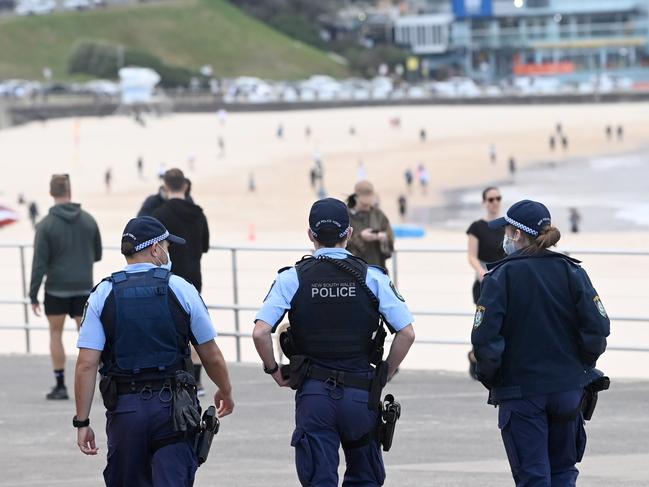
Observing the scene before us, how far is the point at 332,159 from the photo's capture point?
6781 cm

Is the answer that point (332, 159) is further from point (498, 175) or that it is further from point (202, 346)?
point (202, 346)

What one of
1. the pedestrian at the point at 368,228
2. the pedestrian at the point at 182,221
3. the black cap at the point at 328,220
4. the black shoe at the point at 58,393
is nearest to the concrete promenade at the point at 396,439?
the black shoe at the point at 58,393

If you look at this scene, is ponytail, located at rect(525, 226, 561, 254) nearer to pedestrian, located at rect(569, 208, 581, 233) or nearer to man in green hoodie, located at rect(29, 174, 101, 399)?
man in green hoodie, located at rect(29, 174, 101, 399)

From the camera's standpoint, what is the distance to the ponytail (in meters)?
6.44

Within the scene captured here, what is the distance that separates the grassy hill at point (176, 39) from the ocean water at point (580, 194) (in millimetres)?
75309

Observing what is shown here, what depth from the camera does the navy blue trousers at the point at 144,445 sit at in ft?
20.4

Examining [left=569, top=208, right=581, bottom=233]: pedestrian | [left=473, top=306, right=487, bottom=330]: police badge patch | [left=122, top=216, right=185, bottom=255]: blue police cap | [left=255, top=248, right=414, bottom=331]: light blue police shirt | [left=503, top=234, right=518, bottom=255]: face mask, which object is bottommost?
[left=569, top=208, right=581, bottom=233]: pedestrian

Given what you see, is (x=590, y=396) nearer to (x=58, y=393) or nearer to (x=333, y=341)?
(x=333, y=341)

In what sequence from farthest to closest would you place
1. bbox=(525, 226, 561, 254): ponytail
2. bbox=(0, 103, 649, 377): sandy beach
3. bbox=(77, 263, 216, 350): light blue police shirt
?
bbox=(0, 103, 649, 377): sandy beach < bbox=(525, 226, 561, 254): ponytail < bbox=(77, 263, 216, 350): light blue police shirt

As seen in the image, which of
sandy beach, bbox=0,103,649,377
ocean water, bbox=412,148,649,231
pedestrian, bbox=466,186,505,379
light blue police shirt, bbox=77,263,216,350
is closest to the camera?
light blue police shirt, bbox=77,263,216,350

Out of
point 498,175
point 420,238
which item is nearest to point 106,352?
point 420,238

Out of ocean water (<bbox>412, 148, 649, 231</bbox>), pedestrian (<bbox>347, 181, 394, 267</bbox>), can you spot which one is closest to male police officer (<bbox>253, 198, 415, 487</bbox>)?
pedestrian (<bbox>347, 181, 394, 267</bbox>)

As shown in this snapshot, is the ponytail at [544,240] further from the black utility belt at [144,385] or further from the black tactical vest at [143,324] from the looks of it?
the black utility belt at [144,385]

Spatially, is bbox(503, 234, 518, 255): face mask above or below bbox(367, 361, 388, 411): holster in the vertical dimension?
above
